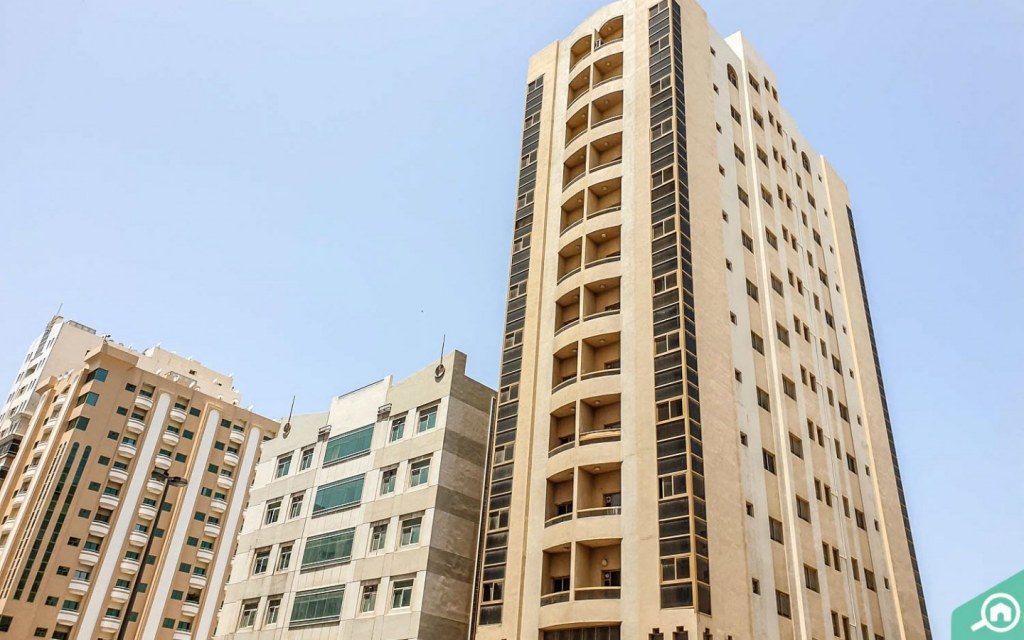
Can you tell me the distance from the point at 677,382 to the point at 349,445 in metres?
23.5

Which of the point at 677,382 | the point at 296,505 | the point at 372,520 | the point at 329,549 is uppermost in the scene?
the point at 677,382

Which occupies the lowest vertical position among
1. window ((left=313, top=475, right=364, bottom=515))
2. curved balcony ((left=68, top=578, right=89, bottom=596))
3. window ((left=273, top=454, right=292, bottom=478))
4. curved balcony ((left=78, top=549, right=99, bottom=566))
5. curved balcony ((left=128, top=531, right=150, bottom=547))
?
curved balcony ((left=68, top=578, right=89, bottom=596))

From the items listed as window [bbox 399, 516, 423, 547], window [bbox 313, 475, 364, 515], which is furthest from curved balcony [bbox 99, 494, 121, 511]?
window [bbox 399, 516, 423, 547]

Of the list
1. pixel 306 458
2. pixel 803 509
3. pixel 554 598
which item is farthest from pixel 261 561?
pixel 803 509

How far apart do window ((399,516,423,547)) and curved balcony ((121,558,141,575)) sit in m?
49.4

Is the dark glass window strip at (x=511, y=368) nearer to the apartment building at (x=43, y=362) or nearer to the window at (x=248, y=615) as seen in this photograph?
the window at (x=248, y=615)

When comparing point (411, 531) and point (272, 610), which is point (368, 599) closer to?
point (411, 531)

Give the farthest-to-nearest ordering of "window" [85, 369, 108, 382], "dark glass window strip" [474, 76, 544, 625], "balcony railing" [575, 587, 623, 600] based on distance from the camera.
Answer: "window" [85, 369, 108, 382] < "dark glass window strip" [474, 76, 544, 625] < "balcony railing" [575, 587, 623, 600]

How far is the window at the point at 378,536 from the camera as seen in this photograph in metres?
44.3

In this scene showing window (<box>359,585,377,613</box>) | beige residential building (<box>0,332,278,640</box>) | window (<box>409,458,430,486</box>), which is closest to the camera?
window (<box>359,585,377,613</box>)

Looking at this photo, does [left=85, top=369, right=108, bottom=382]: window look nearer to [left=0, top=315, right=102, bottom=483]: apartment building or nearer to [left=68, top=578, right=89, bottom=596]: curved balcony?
A: [left=0, top=315, right=102, bottom=483]: apartment building

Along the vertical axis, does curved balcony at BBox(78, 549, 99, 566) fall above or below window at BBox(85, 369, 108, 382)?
below

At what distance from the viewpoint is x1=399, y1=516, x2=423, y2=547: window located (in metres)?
42.7

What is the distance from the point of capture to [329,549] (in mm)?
47156
